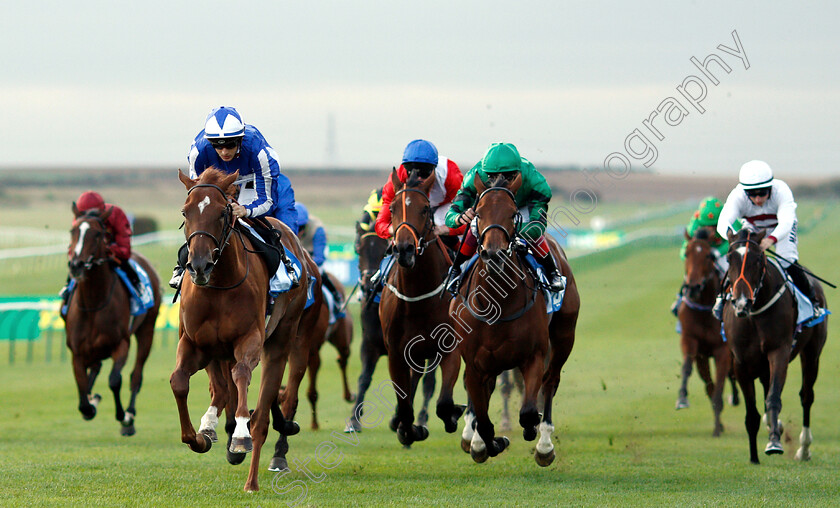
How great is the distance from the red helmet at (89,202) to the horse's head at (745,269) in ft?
19.8

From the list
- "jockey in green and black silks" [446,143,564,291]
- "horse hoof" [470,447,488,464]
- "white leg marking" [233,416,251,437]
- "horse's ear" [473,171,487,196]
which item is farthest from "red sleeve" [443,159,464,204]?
"white leg marking" [233,416,251,437]

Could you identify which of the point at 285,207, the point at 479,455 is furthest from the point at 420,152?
the point at 479,455

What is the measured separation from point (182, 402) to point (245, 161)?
182cm

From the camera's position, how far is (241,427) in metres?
7.33

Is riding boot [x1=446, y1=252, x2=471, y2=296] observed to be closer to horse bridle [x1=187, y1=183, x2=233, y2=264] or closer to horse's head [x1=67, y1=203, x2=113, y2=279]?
horse bridle [x1=187, y1=183, x2=233, y2=264]

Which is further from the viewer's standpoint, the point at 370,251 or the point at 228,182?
the point at 370,251

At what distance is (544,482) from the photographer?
8438 millimetres

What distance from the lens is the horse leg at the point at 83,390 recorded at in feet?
35.7

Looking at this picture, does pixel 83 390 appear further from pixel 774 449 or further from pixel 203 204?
pixel 774 449

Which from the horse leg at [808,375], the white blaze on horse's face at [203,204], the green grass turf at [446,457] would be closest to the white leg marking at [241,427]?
the green grass turf at [446,457]

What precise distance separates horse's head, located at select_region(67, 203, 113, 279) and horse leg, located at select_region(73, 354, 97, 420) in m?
0.86

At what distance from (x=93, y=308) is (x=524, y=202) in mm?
4801

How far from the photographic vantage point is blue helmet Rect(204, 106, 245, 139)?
779cm

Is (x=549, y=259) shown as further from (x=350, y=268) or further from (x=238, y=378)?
(x=350, y=268)
